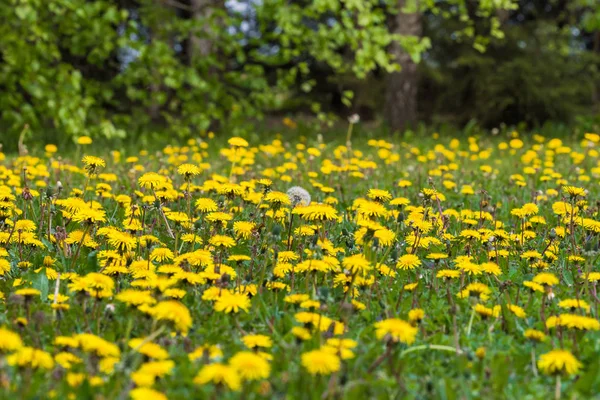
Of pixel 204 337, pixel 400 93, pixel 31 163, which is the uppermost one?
pixel 400 93

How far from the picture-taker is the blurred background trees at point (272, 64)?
655cm

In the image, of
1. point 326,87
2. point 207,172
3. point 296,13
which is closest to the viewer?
point 207,172

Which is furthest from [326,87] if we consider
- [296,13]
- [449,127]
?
[296,13]

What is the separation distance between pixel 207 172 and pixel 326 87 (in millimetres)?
9548

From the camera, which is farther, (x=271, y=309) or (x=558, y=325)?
(x=271, y=309)

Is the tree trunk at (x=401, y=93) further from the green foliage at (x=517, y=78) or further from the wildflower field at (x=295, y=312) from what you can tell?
the wildflower field at (x=295, y=312)

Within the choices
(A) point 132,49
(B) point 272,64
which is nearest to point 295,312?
(A) point 132,49

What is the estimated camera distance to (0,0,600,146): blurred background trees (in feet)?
21.5

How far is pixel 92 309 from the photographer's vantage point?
2.36 m

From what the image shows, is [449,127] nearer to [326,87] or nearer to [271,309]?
[326,87]

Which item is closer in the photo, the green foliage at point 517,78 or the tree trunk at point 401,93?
the tree trunk at point 401,93

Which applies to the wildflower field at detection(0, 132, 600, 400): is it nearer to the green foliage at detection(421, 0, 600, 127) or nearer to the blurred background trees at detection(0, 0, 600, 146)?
the blurred background trees at detection(0, 0, 600, 146)

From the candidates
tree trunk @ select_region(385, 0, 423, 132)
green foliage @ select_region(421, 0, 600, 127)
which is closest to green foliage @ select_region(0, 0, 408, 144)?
tree trunk @ select_region(385, 0, 423, 132)

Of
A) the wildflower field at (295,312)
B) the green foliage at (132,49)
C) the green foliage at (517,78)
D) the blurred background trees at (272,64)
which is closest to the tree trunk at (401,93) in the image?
the blurred background trees at (272,64)
